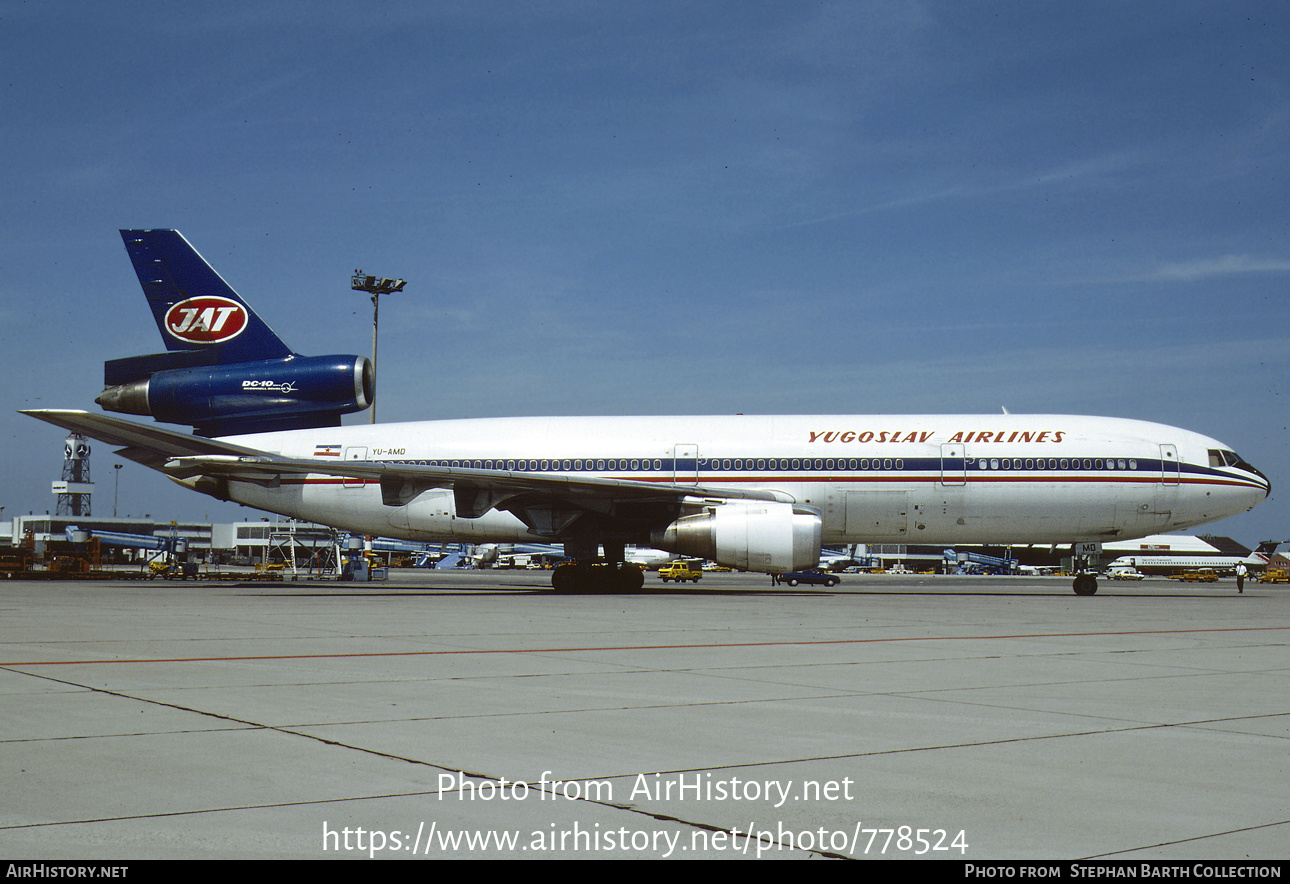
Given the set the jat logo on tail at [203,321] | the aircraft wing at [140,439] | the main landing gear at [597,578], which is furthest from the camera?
the jat logo on tail at [203,321]

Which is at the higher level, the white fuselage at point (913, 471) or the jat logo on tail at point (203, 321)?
the jat logo on tail at point (203, 321)

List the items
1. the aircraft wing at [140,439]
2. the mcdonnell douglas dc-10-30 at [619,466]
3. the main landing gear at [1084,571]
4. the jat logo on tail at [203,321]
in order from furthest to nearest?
1. the jat logo on tail at [203,321]
2. the main landing gear at [1084,571]
3. the mcdonnell douglas dc-10-30 at [619,466]
4. the aircraft wing at [140,439]

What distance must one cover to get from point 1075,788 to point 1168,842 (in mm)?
847

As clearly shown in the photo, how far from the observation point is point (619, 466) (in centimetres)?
2420

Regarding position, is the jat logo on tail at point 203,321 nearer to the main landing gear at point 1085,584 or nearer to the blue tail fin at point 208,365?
the blue tail fin at point 208,365

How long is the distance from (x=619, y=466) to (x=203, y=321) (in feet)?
34.5

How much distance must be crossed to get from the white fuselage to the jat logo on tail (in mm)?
4174

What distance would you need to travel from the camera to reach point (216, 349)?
2564 cm

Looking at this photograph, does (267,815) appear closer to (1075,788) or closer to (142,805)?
(142,805)

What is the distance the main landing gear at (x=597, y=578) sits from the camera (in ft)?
79.1

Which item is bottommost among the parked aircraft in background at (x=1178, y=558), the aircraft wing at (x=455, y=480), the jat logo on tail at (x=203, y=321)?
the parked aircraft in background at (x=1178, y=558)

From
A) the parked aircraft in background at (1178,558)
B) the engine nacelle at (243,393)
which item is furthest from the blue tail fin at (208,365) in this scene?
the parked aircraft in background at (1178,558)

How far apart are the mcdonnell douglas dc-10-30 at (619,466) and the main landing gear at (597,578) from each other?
0.15 ft

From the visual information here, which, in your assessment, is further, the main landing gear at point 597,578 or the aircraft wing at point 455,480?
the main landing gear at point 597,578
